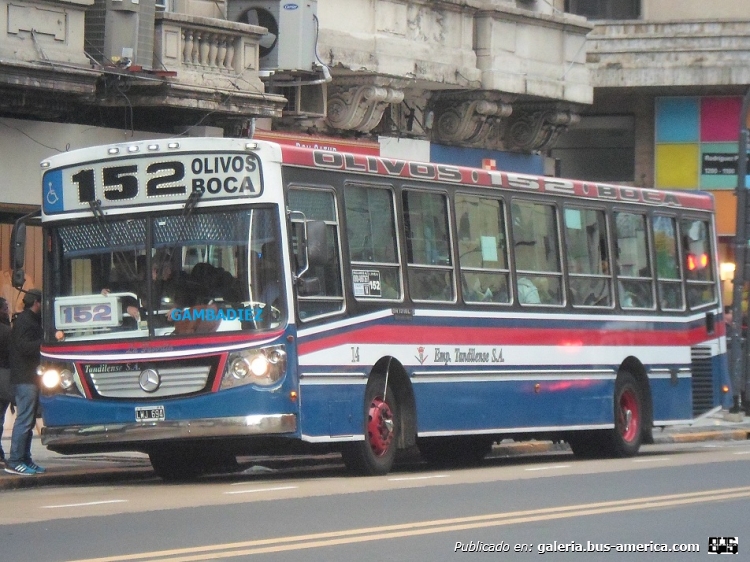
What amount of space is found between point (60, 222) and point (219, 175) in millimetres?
1592

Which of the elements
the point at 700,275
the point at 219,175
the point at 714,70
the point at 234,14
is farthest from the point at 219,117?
the point at 714,70

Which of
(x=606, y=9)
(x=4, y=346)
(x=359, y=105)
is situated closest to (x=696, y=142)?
(x=606, y=9)

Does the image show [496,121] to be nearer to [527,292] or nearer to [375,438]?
[527,292]

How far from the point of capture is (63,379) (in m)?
14.6

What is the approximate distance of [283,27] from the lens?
22531 mm

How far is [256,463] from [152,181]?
4.77 meters

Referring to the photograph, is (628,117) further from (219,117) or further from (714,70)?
(219,117)

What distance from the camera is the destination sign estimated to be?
1415 centimetres

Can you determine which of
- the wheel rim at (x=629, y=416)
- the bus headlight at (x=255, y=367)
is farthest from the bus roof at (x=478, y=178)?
the wheel rim at (x=629, y=416)

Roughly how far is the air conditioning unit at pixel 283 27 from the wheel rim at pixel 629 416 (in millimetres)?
6493

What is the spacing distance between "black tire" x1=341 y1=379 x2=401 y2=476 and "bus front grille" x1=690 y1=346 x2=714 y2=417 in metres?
6.06

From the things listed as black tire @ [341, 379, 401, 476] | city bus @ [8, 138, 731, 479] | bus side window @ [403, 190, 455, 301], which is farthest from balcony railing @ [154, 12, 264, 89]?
black tire @ [341, 379, 401, 476]

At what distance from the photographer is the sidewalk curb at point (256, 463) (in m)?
15.5

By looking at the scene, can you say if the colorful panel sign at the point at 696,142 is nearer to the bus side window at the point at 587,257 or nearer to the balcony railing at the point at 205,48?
the balcony railing at the point at 205,48
